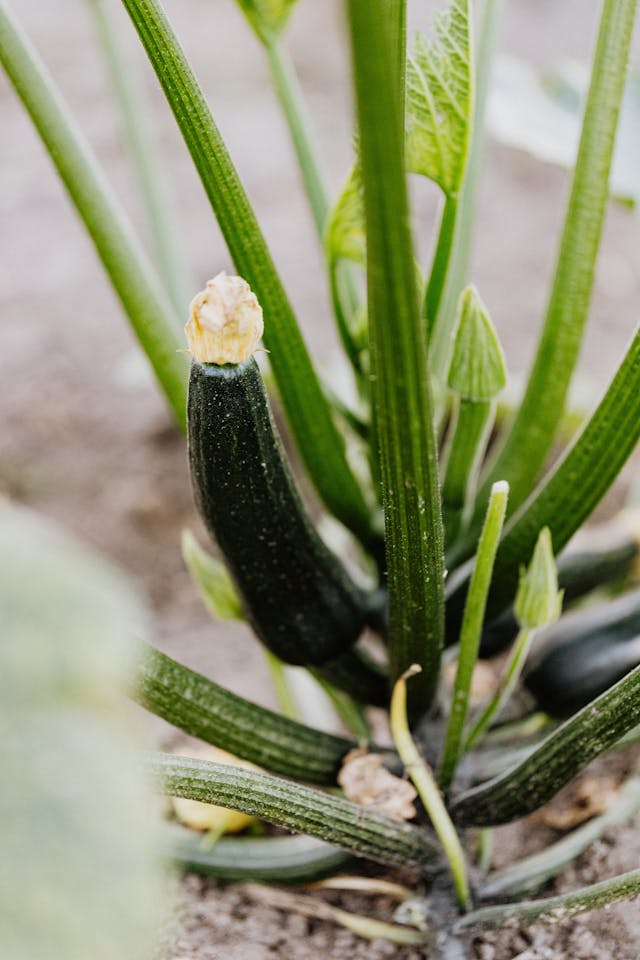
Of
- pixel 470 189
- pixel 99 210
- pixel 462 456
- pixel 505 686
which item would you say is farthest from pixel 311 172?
pixel 505 686

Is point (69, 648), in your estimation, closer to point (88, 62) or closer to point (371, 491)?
point (371, 491)

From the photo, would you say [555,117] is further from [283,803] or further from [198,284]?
[283,803]

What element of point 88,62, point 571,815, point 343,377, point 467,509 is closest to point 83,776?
point 467,509

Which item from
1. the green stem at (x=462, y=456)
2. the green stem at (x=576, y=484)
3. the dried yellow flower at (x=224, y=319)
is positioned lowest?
the green stem at (x=576, y=484)

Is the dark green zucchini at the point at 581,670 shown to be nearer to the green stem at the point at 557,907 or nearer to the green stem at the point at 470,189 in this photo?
the green stem at the point at 557,907

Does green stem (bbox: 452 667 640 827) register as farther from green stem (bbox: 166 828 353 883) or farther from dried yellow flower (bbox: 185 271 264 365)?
dried yellow flower (bbox: 185 271 264 365)

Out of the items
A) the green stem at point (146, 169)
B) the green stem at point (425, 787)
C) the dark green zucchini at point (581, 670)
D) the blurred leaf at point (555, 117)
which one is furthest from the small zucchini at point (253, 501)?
the blurred leaf at point (555, 117)
